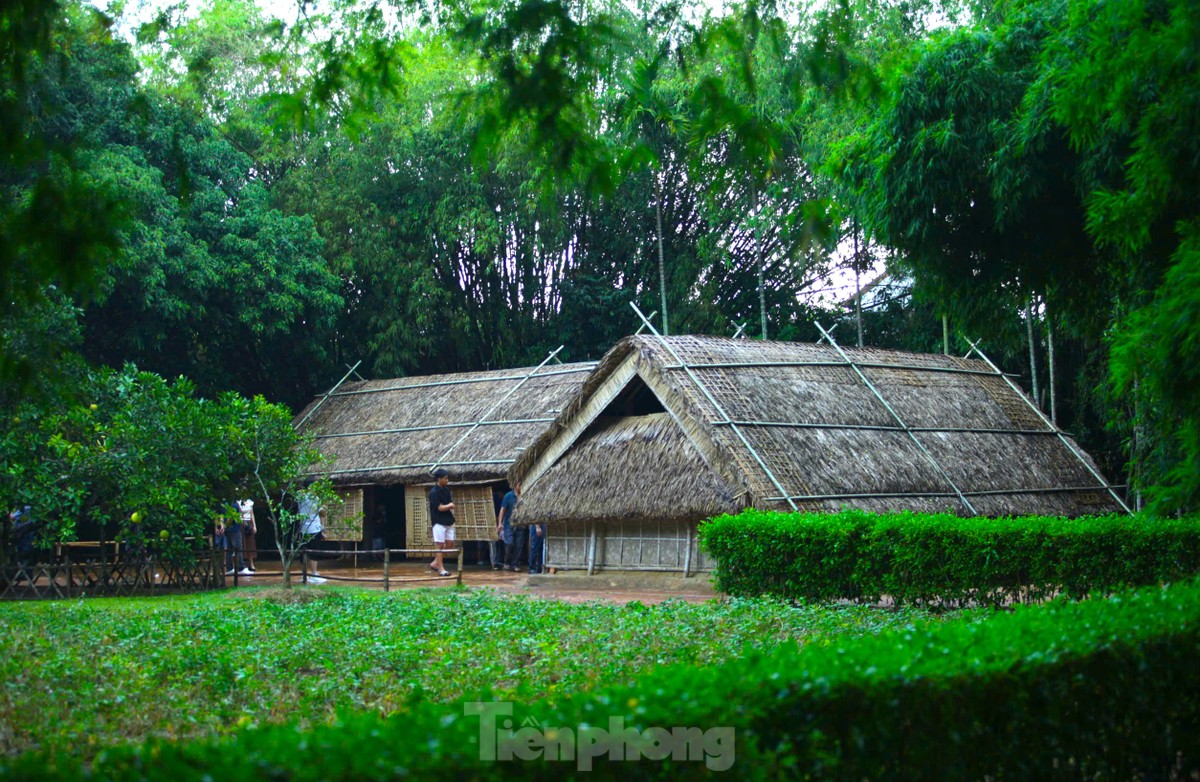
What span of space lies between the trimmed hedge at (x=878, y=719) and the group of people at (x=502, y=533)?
47.0ft

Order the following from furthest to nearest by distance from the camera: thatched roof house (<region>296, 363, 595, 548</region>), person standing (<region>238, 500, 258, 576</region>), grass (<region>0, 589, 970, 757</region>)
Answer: thatched roof house (<region>296, 363, 595, 548</region>) → person standing (<region>238, 500, 258, 576</region>) → grass (<region>0, 589, 970, 757</region>)

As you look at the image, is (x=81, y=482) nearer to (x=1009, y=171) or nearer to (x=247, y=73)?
(x=1009, y=171)

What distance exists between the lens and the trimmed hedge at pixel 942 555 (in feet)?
38.1

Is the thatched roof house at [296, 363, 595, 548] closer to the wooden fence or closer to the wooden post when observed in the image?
the wooden fence

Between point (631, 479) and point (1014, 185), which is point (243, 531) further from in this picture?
point (1014, 185)

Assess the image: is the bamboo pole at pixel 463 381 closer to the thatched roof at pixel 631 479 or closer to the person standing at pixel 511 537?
the person standing at pixel 511 537

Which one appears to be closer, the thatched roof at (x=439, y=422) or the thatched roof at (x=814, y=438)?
the thatched roof at (x=814, y=438)

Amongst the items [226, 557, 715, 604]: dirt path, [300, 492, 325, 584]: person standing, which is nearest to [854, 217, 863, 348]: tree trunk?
[226, 557, 715, 604]: dirt path

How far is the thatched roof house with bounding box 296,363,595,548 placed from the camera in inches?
930

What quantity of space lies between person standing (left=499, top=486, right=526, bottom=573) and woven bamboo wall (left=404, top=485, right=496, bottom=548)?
1.46ft

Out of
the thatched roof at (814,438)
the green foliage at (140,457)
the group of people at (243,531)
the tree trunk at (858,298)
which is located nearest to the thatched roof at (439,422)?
the group of people at (243,531)

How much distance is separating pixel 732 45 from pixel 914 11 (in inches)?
862

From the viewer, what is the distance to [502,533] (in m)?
22.7

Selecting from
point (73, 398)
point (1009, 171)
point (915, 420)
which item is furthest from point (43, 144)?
point (915, 420)
